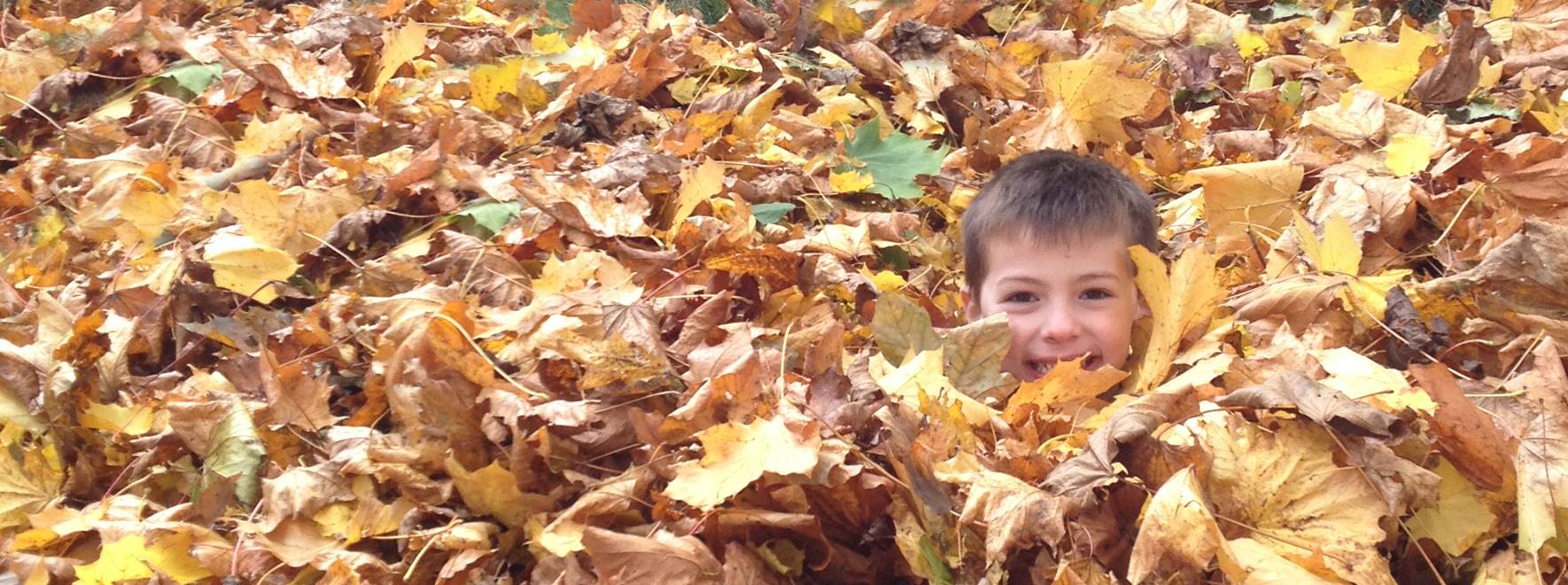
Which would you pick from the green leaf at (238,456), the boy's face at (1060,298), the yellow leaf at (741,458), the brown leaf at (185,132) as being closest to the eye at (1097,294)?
the boy's face at (1060,298)

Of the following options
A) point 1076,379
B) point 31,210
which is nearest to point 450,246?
point 31,210

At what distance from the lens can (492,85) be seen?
9.45 feet

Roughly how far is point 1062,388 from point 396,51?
193cm

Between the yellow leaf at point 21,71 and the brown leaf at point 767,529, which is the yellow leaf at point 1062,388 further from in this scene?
the yellow leaf at point 21,71

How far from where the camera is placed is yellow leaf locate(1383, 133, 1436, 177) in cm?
218

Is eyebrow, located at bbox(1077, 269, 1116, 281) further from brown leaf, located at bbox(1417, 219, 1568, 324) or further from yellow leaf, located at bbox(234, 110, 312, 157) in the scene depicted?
yellow leaf, located at bbox(234, 110, 312, 157)

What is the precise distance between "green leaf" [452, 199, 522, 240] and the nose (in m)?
0.93

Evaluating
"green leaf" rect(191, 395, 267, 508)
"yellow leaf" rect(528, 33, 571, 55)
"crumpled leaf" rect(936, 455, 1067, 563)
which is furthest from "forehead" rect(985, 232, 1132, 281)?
"yellow leaf" rect(528, 33, 571, 55)

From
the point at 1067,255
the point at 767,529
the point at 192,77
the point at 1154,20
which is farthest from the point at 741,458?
the point at 1154,20

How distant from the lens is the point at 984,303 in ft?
6.79

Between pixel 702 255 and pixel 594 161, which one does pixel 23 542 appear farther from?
pixel 594 161

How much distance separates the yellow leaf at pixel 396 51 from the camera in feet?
9.48

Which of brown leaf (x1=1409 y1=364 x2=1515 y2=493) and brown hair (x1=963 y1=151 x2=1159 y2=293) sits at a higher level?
brown leaf (x1=1409 y1=364 x2=1515 y2=493)

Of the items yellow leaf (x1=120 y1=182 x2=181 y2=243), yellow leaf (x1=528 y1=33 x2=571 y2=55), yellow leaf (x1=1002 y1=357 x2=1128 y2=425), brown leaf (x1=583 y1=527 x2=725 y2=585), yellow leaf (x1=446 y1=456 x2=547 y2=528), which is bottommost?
yellow leaf (x1=528 y1=33 x2=571 y2=55)
